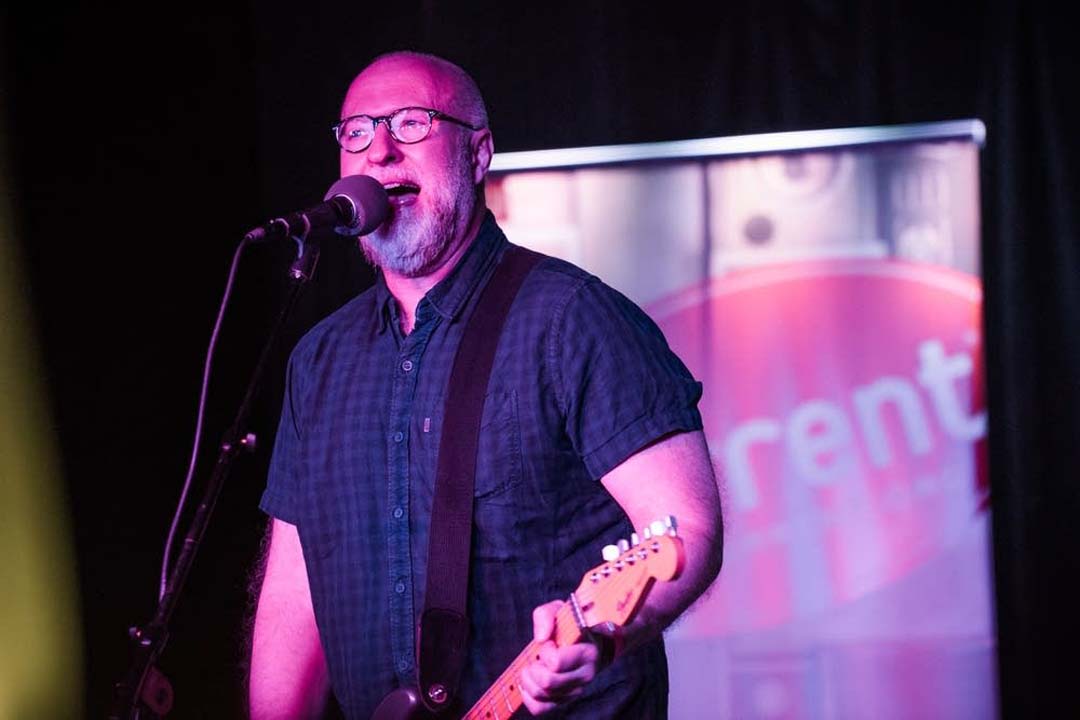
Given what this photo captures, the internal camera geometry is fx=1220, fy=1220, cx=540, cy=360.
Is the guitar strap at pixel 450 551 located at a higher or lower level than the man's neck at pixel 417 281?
lower

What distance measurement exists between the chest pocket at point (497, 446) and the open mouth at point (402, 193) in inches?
15.9

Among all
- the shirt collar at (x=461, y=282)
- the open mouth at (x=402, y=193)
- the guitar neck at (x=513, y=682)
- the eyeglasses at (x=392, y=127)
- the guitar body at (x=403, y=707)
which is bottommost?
the guitar body at (x=403, y=707)

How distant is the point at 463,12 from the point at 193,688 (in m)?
2.36

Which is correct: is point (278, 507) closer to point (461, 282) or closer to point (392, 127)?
point (461, 282)

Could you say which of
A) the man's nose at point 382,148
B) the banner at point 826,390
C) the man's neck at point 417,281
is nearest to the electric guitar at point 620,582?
the man's neck at point 417,281

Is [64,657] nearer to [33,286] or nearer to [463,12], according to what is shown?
[33,286]

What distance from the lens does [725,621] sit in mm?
4078

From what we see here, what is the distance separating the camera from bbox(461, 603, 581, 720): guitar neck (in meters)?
→ 1.73

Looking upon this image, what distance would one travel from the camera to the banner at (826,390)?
4027mm

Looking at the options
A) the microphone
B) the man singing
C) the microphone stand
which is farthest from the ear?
the microphone stand

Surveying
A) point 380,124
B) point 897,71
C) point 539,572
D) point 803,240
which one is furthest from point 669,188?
point 539,572

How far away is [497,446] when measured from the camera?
2.15m

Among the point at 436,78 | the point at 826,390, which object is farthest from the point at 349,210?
the point at 826,390

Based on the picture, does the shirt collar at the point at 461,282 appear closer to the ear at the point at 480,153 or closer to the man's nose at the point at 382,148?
the ear at the point at 480,153
